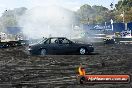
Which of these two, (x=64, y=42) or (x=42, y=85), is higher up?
(x=64, y=42)

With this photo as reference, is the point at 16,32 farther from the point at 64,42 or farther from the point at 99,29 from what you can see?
the point at 64,42

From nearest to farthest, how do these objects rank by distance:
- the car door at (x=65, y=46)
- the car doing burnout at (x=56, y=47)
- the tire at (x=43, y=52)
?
the car doing burnout at (x=56, y=47), the tire at (x=43, y=52), the car door at (x=65, y=46)

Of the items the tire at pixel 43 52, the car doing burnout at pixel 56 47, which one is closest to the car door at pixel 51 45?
the car doing burnout at pixel 56 47

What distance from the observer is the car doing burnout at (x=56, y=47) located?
80.5ft

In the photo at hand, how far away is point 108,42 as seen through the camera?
41625mm

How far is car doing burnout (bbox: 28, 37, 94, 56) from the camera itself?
24531mm

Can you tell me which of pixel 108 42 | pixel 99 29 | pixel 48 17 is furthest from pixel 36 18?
pixel 108 42

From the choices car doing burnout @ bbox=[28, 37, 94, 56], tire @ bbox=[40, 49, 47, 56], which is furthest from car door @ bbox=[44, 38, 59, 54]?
tire @ bbox=[40, 49, 47, 56]

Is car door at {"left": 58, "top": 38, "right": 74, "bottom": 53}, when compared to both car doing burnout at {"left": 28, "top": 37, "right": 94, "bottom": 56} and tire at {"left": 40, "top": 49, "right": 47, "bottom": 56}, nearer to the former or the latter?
car doing burnout at {"left": 28, "top": 37, "right": 94, "bottom": 56}

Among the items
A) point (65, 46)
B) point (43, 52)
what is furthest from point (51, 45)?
point (65, 46)

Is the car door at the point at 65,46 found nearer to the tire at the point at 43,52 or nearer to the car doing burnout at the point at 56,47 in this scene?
the car doing burnout at the point at 56,47

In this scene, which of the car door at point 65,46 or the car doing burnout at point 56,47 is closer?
the car doing burnout at point 56,47

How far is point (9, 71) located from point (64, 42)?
963cm

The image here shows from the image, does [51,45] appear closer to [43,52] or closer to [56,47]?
[56,47]
